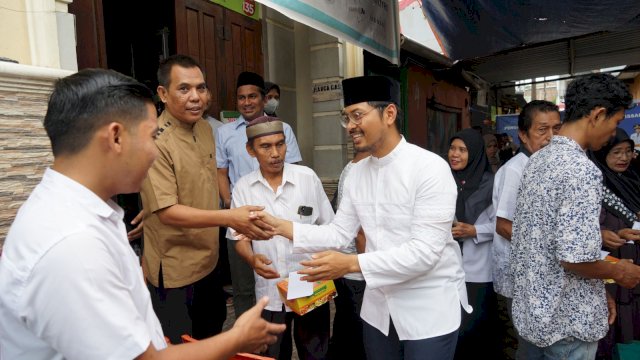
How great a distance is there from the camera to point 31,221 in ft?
3.08

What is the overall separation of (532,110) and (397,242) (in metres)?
2.03

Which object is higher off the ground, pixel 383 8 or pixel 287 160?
pixel 383 8

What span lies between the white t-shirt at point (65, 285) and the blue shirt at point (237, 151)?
2511 millimetres

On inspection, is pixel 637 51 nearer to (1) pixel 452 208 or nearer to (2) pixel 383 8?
(2) pixel 383 8

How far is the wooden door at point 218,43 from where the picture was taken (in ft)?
12.7

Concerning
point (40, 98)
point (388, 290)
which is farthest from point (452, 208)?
point (40, 98)

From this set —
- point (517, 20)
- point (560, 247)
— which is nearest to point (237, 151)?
point (560, 247)

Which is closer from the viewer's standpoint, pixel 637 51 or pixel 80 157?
pixel 80 157

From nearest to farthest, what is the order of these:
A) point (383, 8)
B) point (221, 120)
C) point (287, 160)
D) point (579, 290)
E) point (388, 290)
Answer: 1. point (579, 290)
2. point (388, 290)
3. point (383, 8)
4. point (287, 160)
5. point (221, 120)

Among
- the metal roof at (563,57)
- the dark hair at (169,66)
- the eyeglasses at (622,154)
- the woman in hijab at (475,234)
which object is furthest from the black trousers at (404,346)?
the metal roof at (563,57)

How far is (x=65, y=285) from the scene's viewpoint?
88 centimetres

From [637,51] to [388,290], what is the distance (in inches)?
320

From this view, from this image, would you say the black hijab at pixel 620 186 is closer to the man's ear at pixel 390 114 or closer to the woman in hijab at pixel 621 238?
the woman in hijab at pixel 621 238

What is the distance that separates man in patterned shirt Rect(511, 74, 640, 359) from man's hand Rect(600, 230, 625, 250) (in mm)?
750
